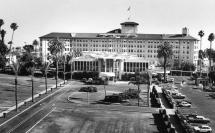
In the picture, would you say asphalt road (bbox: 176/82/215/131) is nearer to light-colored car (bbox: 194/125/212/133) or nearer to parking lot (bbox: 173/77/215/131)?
parking lot (bbox: 173/77/215/131)

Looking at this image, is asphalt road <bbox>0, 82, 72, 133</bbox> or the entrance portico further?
the entrance portico

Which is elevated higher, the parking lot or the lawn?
the lawn

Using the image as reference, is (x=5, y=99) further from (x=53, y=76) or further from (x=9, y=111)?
(x=53, y=76)

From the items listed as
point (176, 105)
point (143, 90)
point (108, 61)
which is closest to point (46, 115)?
point (176, 105)

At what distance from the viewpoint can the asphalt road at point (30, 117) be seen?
65875 millimetres

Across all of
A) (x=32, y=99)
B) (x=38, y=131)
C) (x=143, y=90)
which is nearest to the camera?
(x=38, y=131)

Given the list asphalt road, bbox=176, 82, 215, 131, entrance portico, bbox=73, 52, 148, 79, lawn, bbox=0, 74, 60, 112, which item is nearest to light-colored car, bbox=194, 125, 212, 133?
asphalt road, bbox=176, 82, 215, 131

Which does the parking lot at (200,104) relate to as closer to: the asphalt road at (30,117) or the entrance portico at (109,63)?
the entrance portico at (109,63)

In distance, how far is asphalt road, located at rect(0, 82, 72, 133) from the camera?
65875mm

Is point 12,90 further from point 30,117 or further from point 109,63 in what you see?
point 109,63

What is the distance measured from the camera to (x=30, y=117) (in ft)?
250

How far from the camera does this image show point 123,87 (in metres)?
132

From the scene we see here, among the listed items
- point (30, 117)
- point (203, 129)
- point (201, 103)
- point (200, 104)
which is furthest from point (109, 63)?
point (203, 129)

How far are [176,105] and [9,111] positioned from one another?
141ft
